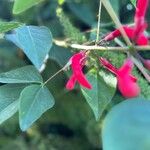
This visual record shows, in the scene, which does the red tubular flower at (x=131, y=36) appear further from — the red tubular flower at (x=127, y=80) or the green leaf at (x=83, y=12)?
the green leaf at (x=83, y=12)

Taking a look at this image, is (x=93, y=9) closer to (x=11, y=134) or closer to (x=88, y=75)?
(x=11, y=134)

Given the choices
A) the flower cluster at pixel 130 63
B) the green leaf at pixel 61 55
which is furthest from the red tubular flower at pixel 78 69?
the green leaf at pixel 61 55

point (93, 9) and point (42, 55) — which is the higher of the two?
point (42, 55)

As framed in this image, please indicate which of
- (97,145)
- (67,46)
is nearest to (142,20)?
(67,46)

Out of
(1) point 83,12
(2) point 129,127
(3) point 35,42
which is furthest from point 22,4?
(1) point 83,12

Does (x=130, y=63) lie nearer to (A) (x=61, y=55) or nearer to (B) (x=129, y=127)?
(B) (x=129, y=127)

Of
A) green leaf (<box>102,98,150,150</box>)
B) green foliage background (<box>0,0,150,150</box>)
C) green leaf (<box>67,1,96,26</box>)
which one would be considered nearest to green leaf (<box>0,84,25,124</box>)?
green leaf (<box>102,98,150,150</box>)
